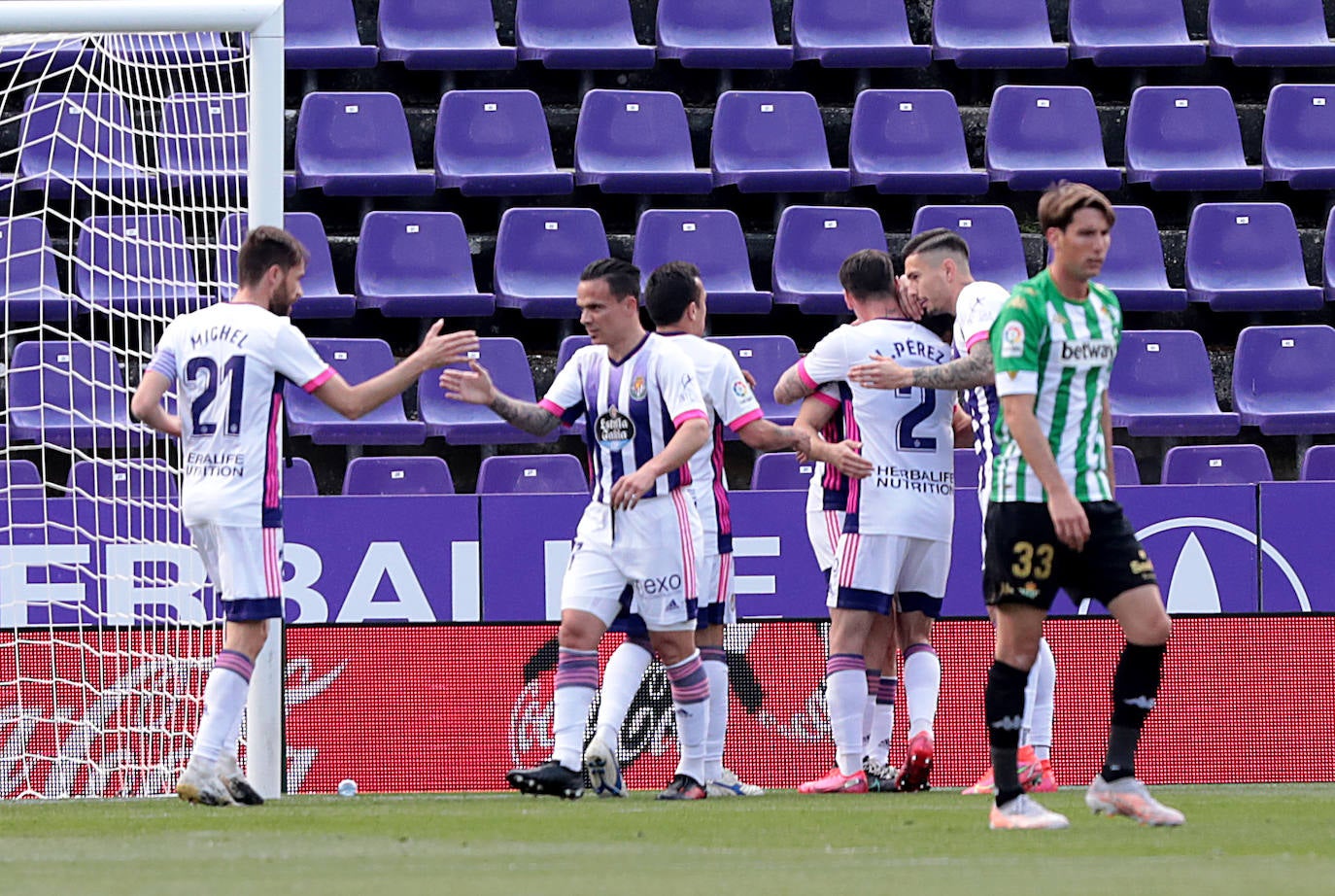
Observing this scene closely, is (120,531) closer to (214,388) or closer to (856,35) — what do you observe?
(214,388)

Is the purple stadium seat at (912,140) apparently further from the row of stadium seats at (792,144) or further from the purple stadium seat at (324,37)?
the purple stadium seat at (324,37)

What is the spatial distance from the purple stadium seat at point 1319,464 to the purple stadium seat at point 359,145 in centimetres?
526

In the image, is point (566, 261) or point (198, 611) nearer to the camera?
point (198, 611)

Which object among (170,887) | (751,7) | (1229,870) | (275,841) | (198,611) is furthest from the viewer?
(751,7)

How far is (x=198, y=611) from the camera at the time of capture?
28.3 feet

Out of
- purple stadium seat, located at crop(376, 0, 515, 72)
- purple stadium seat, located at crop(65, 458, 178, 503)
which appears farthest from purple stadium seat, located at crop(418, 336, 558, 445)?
purple stadium seat, located at crop(376, 0, 515, 72)

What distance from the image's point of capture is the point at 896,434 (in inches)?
289

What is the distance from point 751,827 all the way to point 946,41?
877 centimetres

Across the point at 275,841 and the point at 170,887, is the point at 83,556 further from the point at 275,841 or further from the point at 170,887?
the point at 170,887

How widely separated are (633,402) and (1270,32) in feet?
28.0

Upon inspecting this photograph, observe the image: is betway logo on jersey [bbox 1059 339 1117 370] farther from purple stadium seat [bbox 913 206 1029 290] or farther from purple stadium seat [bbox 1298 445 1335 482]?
purple stadium seat [bbox 913 206 1029 290]

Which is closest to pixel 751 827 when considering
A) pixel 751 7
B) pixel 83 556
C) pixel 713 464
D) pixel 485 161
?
pixel 713 464

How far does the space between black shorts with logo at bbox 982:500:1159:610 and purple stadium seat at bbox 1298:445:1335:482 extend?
6.10 m

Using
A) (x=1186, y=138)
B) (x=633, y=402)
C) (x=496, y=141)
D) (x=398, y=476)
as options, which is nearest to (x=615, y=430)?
(x=633, y=402)
